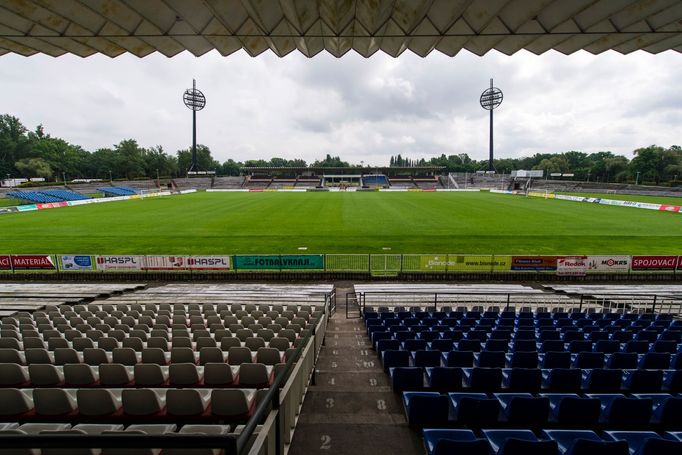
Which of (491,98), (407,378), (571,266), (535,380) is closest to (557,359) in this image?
(535,380)

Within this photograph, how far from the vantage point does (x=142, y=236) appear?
96.1 ft

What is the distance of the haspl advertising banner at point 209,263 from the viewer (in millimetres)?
18922

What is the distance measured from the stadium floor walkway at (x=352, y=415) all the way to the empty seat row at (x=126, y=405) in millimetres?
916

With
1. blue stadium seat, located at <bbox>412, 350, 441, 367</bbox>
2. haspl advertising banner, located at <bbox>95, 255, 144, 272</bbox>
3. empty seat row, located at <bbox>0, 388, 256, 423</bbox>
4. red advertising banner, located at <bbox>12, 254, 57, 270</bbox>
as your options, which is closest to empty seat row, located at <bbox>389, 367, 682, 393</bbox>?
blue stadium seat, located at <bbox>412, 350, 441, 367</bbox>

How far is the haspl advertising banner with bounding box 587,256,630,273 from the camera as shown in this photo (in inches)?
739

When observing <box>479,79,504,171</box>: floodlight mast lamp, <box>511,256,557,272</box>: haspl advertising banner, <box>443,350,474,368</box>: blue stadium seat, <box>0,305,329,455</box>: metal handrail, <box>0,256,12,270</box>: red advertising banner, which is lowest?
<box>0,256,12,270</box>: red advertising banner

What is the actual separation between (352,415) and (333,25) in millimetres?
6503

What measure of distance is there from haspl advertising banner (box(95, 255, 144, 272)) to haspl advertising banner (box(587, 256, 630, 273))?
934 inches

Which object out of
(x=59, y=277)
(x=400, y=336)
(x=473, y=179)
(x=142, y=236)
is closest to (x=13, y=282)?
(x=59, y=277)

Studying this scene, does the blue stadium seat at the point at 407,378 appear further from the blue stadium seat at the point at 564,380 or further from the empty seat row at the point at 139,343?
the empty seat row at the point at 139,343

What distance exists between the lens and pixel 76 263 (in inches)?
749

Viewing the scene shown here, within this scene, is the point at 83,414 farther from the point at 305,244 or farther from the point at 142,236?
the point at 142,236

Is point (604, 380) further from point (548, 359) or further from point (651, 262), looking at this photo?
point (651, 262)

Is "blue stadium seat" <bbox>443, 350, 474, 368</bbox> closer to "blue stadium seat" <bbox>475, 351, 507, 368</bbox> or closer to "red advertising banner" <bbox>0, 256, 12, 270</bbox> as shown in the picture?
"blue stadium seat" <bbox>475, 351, 507, 368</bbox>
